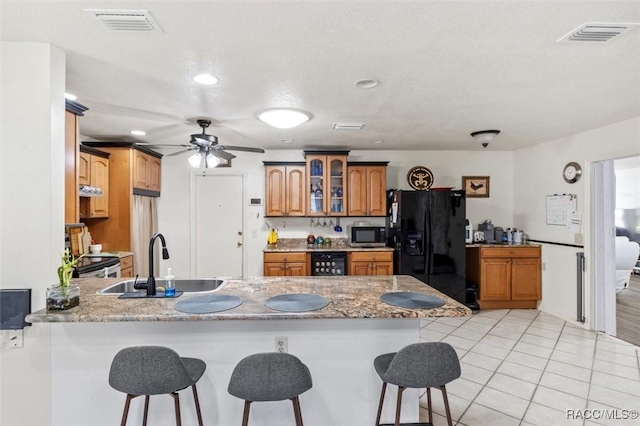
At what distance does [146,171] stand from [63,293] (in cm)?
310

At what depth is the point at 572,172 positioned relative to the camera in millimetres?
4070

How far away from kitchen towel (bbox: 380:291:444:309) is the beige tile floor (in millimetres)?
939

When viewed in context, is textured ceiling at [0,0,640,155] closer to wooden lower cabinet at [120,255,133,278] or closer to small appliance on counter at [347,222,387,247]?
wooden lower cabinet at [120,255,133,278]

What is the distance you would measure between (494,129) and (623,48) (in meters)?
1.92

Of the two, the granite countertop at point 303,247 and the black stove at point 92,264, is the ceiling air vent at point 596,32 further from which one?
the black stove at point 92,264

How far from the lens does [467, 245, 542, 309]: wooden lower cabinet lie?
4.54 metres

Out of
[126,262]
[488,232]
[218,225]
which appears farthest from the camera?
[218,225]

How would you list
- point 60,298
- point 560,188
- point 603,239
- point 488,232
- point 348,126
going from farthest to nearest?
point 488,232, point 560,188, point 603,239, point 348,126, point 60,298

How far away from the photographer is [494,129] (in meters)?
3.81

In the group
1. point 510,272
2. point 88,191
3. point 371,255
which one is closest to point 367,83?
point 371,255

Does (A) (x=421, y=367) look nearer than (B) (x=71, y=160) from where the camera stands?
Yes

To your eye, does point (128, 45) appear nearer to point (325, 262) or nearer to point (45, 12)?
point (45, 12)

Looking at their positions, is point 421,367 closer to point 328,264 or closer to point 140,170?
point 328,264

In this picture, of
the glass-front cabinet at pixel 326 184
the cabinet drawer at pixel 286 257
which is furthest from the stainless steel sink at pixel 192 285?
the glass-front cabinet at pixel 326 184
